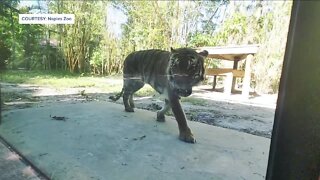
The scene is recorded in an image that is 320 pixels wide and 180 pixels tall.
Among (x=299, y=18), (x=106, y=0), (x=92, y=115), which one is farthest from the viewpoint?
(x=92, y=115)

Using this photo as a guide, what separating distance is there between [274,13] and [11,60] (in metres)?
0.76

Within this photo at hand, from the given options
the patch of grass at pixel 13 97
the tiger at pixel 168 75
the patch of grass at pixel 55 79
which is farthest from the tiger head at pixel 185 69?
the patch of grass at pixel 13 97

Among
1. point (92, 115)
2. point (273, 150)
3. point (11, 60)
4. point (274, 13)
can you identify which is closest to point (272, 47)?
point (274, 13)

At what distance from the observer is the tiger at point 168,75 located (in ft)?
2.12

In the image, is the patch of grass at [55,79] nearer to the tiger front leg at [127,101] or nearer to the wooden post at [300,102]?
the tiger front leg at [127,101]

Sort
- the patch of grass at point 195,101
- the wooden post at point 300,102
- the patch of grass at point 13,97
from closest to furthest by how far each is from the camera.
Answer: the wooden post at point 300,102
the patch of grass at point 195,101
the patch of grass at point 13,97

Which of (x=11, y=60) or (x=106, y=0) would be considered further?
(x=11, y=60)

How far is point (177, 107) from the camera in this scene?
0.71 meters

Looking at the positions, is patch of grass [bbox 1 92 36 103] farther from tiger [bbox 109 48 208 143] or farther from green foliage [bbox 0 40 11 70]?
tiger [bbox 109 48 208 143]

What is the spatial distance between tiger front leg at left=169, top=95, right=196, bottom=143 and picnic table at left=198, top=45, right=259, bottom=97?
0.33ft

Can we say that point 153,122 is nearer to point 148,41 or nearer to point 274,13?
point 148,41

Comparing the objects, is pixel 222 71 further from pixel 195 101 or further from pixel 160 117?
pixel 160 117

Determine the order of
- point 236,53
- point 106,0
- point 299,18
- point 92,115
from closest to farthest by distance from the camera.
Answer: point 299,18 → point 236,53 → point 106,0 → point 92,115

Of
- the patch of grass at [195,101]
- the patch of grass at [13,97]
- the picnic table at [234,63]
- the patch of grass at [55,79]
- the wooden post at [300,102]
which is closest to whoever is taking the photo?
the wooden post at [300,102]
